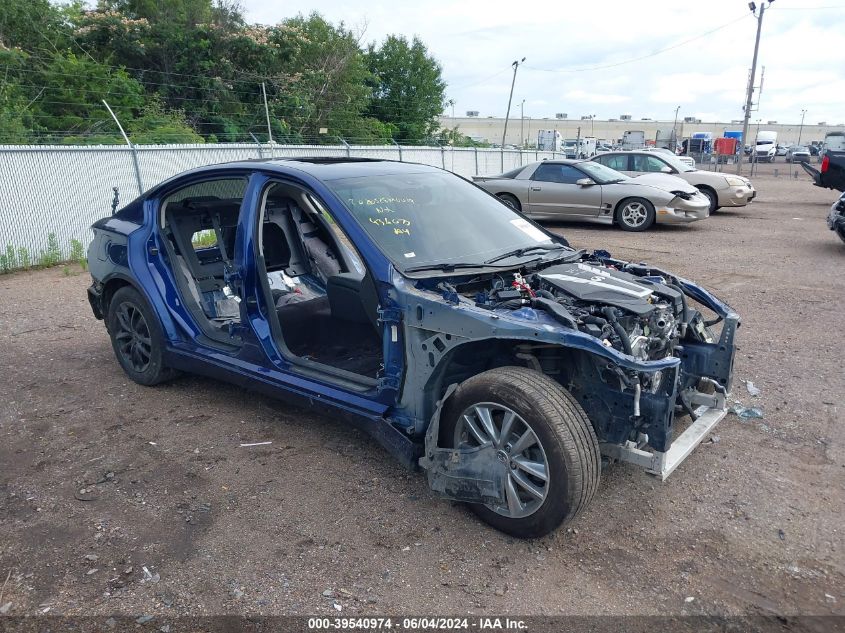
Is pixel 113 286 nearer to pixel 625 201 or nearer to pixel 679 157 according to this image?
pixel 625 201

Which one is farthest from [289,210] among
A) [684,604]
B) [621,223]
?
[621,223]

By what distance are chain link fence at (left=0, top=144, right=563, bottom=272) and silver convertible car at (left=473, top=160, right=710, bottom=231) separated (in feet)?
15.0

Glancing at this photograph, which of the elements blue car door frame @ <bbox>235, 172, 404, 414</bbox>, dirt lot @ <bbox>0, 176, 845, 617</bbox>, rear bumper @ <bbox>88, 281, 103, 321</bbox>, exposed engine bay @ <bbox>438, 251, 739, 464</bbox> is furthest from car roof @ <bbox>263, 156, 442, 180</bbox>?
rear bumper @ <bbox>88, 281, 103, 321</bbox>

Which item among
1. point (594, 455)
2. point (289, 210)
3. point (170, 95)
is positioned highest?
point (170, 95)

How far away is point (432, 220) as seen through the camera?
4062 mm

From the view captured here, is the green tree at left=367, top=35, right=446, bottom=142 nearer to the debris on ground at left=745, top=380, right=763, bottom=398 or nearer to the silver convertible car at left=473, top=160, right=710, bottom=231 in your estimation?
the silver convertible car at left=473, top=160, right=710, bottom=231

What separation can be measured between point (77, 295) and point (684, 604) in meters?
7.92

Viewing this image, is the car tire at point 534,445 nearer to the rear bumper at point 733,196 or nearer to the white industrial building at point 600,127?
the rear bumper at point 733,196

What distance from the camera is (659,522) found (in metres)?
3.38

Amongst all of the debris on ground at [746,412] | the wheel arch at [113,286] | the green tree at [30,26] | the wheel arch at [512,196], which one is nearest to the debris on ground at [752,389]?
the debris on ground at [746,412]

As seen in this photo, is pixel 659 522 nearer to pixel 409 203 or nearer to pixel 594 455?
pixel 594 455

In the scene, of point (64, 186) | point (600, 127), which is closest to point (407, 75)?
point (64, 186)

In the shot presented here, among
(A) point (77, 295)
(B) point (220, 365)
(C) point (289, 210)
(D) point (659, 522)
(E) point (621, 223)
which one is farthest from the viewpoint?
(E) point (621, 223)

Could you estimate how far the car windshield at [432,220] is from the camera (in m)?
3.79
